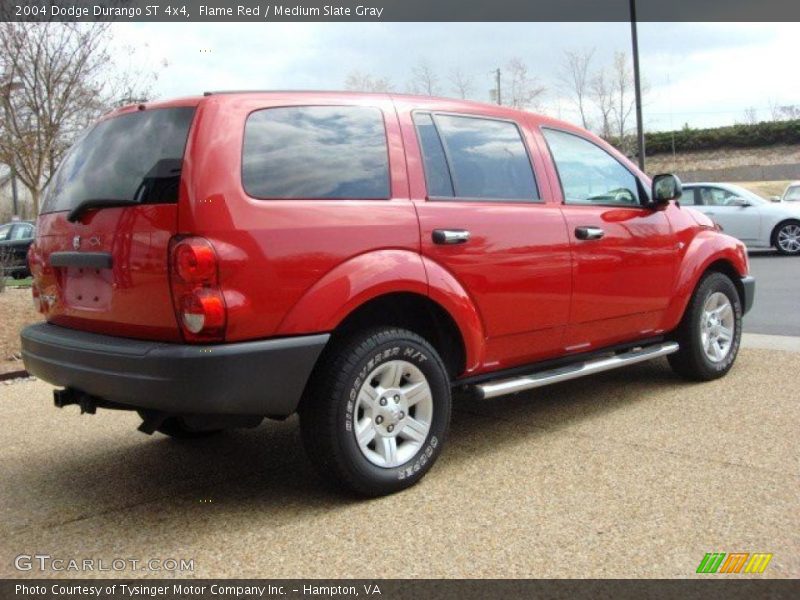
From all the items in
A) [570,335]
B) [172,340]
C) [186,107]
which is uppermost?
[186,107]

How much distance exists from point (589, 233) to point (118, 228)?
103 inches

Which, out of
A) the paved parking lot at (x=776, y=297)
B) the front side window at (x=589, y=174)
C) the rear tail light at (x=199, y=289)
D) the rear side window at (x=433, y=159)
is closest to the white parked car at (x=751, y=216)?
the paved parking lot at (x=776, y=297)

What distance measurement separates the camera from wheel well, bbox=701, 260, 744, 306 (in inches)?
226

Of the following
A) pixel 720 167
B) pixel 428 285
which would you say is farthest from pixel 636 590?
pixel 720 167

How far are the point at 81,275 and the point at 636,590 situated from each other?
2.71 m

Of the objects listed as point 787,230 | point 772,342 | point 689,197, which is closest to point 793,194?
point 787,230

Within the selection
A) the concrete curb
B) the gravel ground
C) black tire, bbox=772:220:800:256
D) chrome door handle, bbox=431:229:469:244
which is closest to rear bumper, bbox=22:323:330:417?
the gravel ground

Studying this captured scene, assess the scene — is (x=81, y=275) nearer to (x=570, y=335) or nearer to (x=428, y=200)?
(x=428, y=200)

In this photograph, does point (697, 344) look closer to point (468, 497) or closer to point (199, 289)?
point (468, 497)

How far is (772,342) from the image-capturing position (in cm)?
689

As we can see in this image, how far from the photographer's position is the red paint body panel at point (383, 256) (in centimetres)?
318

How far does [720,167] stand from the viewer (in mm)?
49969

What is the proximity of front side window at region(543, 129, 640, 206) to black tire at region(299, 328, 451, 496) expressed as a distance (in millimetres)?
1615

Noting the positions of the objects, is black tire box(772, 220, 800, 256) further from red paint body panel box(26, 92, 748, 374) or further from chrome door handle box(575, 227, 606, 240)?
chrome door handle box(575, 227, 606, 240)
